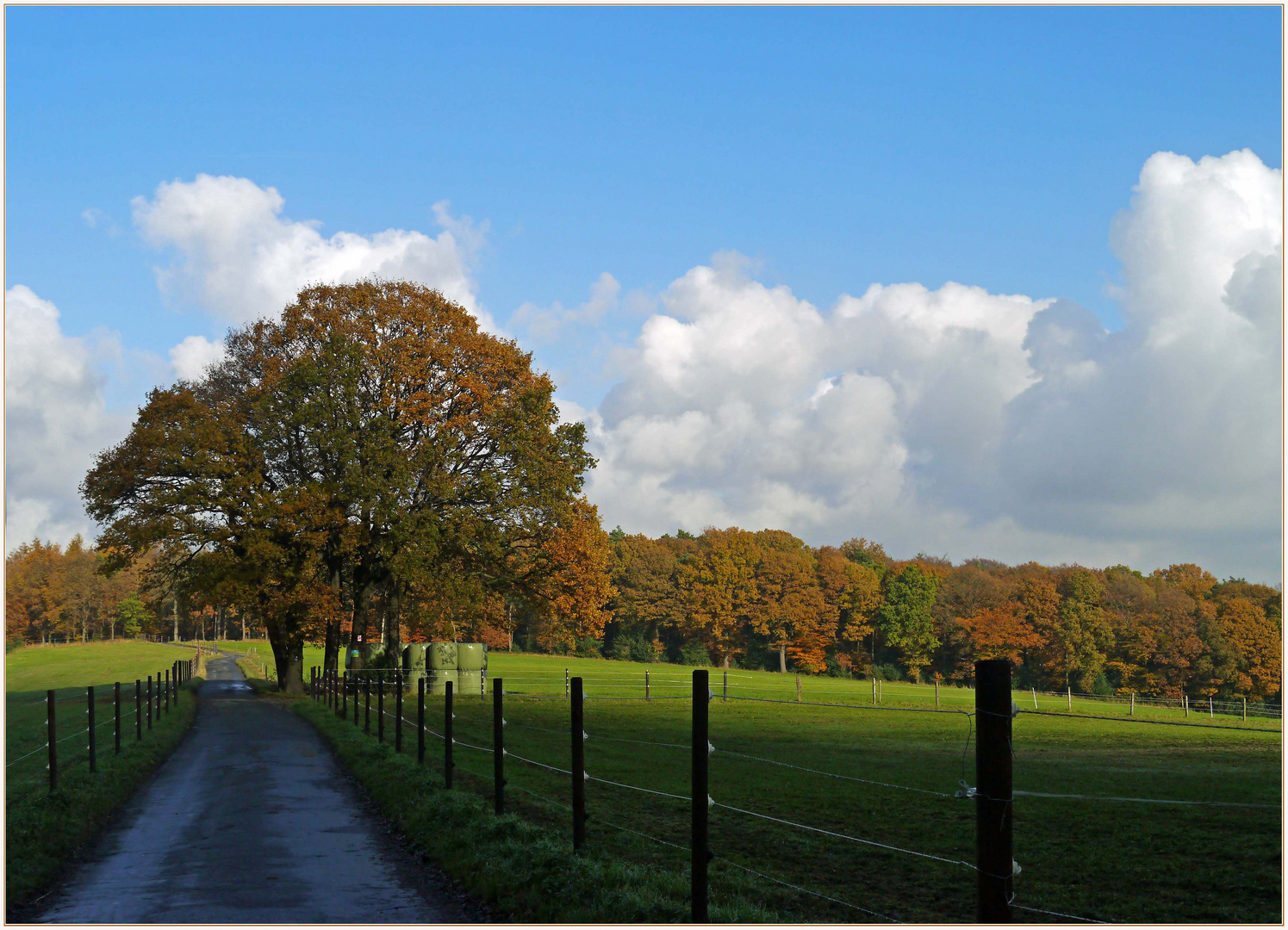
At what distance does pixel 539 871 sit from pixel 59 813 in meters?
6.36

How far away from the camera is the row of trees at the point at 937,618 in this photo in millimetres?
82312

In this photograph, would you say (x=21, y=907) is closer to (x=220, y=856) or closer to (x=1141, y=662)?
(x=220, y=856)

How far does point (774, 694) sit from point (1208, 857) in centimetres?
4246

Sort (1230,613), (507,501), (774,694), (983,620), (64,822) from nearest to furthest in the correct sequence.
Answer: (64,822), (507,501), (774,694), (1230,613), (983,620)

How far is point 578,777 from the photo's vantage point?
8602 millimetres

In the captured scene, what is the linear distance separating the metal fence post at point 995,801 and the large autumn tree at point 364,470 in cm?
2773

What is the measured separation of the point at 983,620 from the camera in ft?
290

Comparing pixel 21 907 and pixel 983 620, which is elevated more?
pixel 21 907

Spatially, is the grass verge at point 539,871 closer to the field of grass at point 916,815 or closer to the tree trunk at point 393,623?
the field of grass at point 916,815

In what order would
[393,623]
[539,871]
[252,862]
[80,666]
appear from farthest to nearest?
[80,666], [393,623], [252,862], [539,871]

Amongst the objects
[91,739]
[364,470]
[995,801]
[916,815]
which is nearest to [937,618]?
[364,470]

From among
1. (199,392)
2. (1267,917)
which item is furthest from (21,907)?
(199,392)

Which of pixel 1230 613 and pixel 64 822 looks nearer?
pixel 64 822

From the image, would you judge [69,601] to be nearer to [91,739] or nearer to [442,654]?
[442,654]
